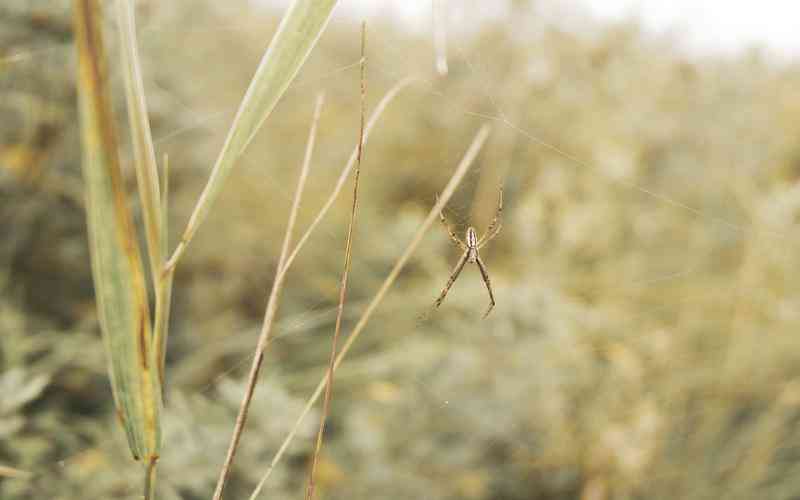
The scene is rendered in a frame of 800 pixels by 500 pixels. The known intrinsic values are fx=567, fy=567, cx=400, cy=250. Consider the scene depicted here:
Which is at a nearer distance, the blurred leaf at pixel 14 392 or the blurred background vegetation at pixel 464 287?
the blurred leaf at pixel 14 392

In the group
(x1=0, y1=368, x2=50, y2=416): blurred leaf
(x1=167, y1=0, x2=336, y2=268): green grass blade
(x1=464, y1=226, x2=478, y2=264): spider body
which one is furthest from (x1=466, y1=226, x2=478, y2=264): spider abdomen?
(x1=0, y1=368, x2=50, y2=416): blurred leaf

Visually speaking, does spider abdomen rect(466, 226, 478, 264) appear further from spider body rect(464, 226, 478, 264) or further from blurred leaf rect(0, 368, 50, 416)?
blurred leaf rect(0, 368, 50, 416)

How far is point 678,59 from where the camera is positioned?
1950mm

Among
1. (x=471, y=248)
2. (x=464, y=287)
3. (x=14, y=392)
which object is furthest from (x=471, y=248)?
(x=464, y=287)

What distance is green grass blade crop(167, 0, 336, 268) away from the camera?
40 cm

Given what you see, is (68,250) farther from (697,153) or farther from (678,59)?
(697,153)

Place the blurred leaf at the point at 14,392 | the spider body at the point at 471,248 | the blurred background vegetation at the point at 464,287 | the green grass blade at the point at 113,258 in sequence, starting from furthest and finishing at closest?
the blurred background vegetation at the point at 464,287 → the blurred leaf at the point at 14,392 → the spider body at the point at 471,248 → the green grass blade at the point at 113,258

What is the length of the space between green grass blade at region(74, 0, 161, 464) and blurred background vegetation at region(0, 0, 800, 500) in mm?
396

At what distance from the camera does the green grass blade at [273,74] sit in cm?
40

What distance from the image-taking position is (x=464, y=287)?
1.52 metres

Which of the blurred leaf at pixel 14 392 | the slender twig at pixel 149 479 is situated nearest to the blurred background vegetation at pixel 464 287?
the blurred leaf at pixel 14 392

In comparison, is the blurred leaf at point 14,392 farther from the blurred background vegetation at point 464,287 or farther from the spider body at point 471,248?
the spider body at point 471,248

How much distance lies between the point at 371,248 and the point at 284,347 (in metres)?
0.42

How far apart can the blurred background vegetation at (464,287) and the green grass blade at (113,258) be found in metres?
0.40
